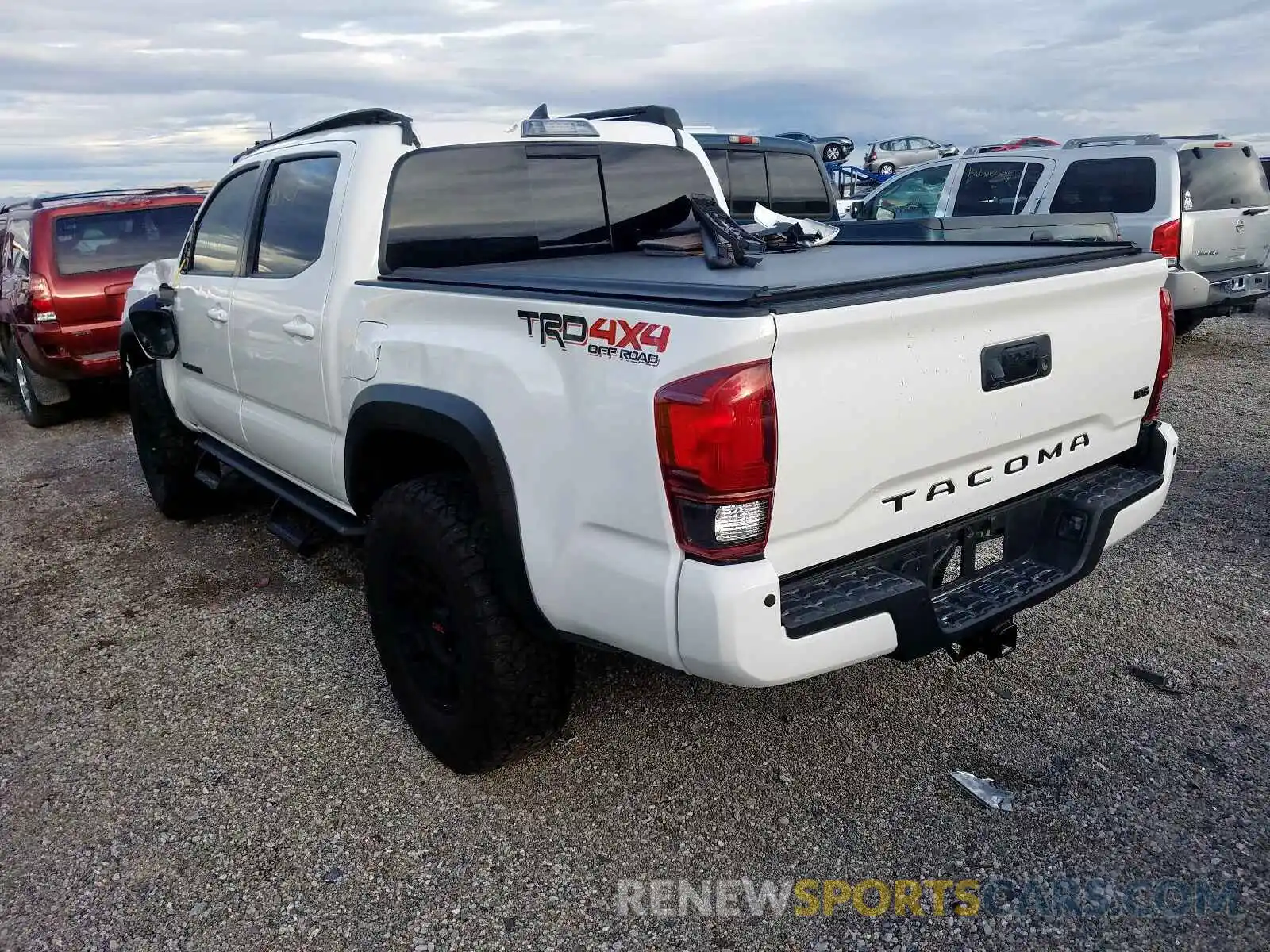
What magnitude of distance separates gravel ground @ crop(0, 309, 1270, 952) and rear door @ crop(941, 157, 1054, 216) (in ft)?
17.6

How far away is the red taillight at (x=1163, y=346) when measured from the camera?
9.46 ft

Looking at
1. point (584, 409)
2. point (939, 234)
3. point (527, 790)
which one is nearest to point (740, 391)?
point (584, 409)

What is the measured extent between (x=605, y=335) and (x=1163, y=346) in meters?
1.85

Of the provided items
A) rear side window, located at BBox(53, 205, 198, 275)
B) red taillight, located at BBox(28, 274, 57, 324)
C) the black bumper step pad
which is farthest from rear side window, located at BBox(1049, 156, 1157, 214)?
red taillight, located at BBox(28, 274, 57, 324)

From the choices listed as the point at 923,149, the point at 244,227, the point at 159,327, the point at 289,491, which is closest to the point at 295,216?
the point at 244,227

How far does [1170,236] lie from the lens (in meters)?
7.84

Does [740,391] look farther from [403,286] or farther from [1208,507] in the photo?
[1208,507]

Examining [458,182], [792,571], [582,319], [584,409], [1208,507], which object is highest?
[458,182]

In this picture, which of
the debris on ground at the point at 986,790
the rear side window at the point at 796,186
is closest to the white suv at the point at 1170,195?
the rear side window at the point at 796,186

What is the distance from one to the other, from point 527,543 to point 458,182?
1536 mm

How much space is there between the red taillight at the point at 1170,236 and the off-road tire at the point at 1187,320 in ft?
3.35

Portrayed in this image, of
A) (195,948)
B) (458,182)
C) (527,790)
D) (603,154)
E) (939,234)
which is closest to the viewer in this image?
(195,948)

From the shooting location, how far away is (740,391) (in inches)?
77.4

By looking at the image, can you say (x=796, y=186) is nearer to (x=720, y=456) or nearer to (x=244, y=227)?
(x=244, y=227)
